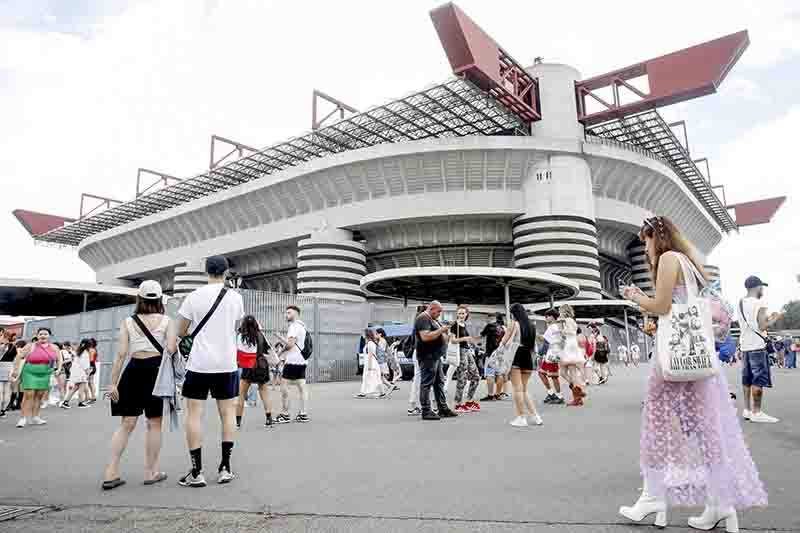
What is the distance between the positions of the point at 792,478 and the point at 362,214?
33937mm

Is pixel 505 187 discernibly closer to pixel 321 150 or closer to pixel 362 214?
pixel 362 214

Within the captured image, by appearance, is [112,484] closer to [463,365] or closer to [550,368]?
[463,365]

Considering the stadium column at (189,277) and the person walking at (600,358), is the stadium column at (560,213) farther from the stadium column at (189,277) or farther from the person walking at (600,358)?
the stadium column at (189,277)

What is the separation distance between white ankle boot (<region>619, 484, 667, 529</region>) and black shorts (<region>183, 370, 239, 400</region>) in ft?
9.26

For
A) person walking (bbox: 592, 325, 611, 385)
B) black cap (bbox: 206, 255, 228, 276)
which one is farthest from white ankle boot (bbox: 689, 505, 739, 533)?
person walking (bbox: 592, 325, 611, 385)

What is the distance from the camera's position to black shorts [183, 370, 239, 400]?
4.16m

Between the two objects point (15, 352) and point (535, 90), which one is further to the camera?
point (535, 90)

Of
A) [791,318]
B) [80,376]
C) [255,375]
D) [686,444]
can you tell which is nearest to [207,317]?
[686,444]

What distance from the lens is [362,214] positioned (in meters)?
37.0

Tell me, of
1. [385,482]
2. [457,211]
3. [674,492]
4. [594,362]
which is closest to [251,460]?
[385,482]

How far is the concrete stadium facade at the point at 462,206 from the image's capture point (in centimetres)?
3422

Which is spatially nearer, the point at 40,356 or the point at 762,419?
the point at 762,419

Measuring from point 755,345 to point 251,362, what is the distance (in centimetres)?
669

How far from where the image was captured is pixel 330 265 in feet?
124
